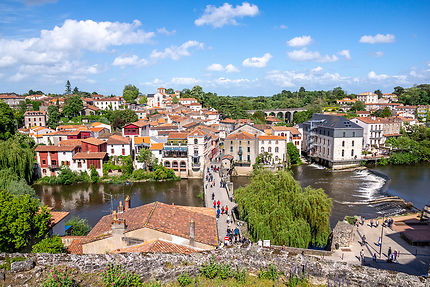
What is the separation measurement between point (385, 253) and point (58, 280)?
68.8ft

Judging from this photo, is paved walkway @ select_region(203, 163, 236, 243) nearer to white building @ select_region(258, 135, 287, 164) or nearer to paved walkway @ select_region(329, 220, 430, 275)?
paved walkway @ select_region(329, 220, 430, 275)

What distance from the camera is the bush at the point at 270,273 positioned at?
32.1ft

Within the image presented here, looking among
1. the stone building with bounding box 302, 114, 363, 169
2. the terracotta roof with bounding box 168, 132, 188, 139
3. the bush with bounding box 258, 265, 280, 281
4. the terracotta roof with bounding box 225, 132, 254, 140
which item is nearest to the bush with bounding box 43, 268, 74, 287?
the bush with bounding box 258, 265, 280, 281

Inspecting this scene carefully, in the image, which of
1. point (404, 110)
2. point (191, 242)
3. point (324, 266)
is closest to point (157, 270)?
point (324, 266)

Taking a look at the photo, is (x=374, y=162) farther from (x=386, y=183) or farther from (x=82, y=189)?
(x=82, y=189)

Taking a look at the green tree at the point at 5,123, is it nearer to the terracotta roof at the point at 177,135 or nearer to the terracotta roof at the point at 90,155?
the terracotta roof at the point at 90,155

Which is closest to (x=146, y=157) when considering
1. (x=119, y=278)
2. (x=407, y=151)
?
(x=119, y=278)

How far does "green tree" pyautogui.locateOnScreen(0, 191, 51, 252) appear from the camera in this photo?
18203 millimetres

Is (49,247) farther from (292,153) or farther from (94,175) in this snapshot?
(292,153)

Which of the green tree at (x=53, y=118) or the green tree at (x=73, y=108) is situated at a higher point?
the green tree at (x=73, y=108)

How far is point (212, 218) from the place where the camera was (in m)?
21.0

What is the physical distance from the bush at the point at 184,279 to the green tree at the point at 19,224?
13.9 meters

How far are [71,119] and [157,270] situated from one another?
9525cm

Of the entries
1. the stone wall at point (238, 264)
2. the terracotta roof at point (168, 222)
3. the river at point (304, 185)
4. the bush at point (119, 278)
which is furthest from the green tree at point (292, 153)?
the bush at point (119, 278)
